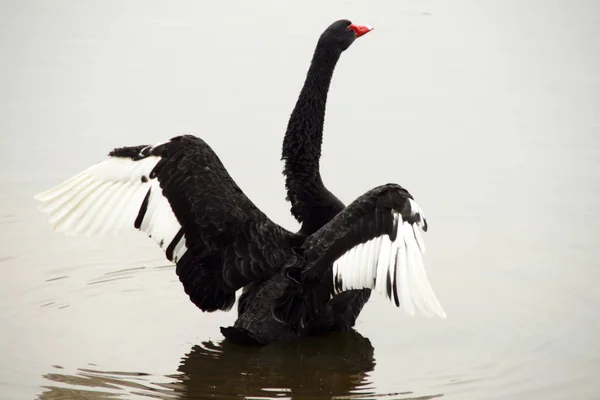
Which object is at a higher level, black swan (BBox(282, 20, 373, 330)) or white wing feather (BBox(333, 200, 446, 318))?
black swan (BBox(282, 20, 373, 330))

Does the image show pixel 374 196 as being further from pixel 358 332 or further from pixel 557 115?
pixel 557 115

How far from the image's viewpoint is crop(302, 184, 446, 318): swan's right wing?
5629mm

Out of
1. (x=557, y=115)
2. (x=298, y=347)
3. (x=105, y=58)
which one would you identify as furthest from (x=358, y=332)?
(x=105, y=58)

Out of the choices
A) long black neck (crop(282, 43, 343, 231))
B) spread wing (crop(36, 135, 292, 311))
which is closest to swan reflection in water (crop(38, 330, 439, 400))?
spread wing (crop(36, 135, 292, 311))

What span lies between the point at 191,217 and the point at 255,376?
1.12 meters

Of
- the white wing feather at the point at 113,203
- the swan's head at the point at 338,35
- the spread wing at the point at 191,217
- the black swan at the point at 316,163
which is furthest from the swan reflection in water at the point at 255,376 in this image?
the swan's head at the point at 338,35

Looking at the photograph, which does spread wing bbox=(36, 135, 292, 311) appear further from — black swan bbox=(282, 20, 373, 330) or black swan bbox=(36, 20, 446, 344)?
black swan bbox=(282, 20, 373, 330)

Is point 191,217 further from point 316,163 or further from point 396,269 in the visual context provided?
point 396,269

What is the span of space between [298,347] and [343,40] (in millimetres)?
2421

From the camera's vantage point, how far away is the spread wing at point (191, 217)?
6.36m

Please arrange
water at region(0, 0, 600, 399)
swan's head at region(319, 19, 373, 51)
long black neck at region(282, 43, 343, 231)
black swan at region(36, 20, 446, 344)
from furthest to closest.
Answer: swan's head at region(319, 19, 373, 51)
long black neck at region(282, 43, 343, 231)
black swan at region(36, 20, 446, 344)
water at region(0, 0, 600, 399)

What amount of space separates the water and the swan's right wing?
645 mm

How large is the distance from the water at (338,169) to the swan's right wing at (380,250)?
64 cm

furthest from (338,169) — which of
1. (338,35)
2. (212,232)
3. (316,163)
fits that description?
(212,232)
